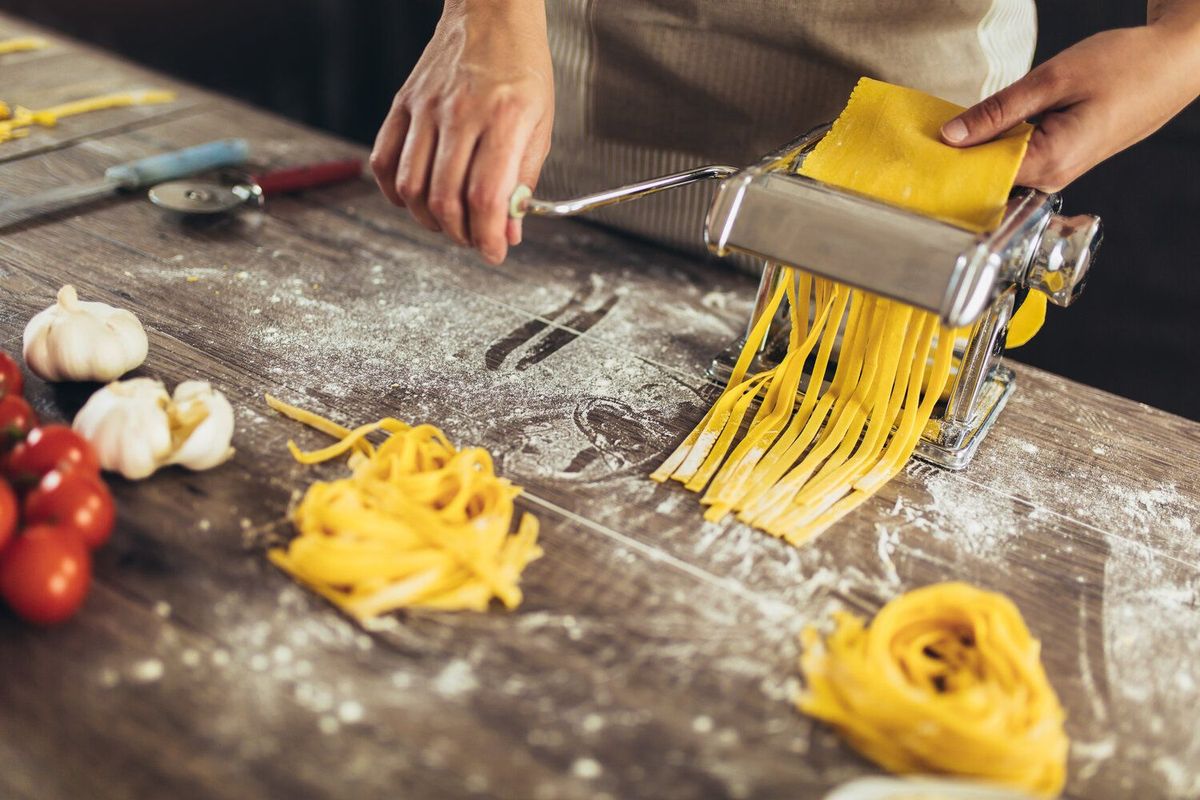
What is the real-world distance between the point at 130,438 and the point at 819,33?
3.11ft

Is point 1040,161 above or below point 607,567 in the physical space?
above

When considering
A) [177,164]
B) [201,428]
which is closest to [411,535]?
[201,428]

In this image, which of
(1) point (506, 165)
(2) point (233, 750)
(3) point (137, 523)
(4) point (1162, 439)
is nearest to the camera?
(2) point (233, 750)

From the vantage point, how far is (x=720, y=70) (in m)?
1.36

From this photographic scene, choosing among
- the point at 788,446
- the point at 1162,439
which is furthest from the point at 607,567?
the point at 1162,439

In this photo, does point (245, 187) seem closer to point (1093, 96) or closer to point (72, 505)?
point (72, 505)

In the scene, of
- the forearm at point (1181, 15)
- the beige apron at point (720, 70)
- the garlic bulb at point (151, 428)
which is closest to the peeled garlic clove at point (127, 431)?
the garlic bulb at point (151, 428)

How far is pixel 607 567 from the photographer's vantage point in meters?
0.89

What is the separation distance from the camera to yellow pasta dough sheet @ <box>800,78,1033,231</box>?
95cm

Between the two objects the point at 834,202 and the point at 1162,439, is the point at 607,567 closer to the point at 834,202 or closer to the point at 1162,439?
the point at 834,202

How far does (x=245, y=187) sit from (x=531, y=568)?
2.83 ft

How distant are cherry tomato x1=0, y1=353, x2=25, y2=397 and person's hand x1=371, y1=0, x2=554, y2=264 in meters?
0.41

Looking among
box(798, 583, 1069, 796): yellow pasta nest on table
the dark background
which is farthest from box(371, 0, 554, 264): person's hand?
the dark background

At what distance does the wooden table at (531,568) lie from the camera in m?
0.71
